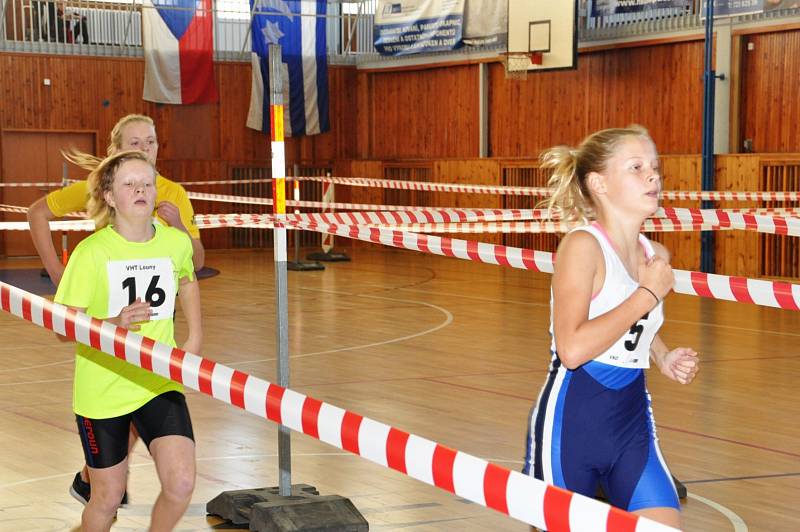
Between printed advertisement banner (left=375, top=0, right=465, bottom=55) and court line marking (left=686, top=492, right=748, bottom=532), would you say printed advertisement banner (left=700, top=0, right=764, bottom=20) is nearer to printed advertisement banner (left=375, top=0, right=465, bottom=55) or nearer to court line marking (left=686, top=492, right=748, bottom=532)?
printed advertisement banner (left=375, top=0, right=465, bottom=55)

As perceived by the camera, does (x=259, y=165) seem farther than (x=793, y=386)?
Yes

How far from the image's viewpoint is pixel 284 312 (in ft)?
18.4

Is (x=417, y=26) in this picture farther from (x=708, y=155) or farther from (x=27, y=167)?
(x=27, y=167)

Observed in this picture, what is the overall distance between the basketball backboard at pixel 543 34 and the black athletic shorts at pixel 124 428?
53.4 ft

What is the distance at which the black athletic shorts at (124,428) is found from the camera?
13.6ft

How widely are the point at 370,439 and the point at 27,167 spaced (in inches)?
853

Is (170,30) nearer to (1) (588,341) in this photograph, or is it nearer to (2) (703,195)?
(2) (703,195)

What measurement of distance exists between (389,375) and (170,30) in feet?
50.2

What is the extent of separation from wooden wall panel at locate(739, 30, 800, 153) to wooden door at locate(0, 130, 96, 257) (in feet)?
40.1

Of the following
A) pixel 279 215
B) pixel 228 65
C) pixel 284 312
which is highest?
pixel 228 65

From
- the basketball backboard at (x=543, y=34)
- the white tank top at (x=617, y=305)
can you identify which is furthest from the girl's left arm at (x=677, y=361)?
the basketball backboard at (x=543, y=34)

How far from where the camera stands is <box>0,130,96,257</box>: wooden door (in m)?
22.9

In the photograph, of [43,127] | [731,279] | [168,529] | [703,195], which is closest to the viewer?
[168,529]

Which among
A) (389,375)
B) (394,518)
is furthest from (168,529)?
(389,375)
